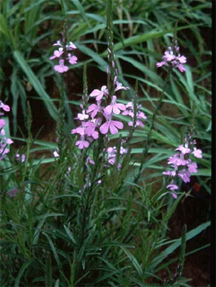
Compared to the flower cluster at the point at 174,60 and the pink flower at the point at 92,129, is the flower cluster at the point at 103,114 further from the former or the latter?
the flower cluster at the point at 174,60

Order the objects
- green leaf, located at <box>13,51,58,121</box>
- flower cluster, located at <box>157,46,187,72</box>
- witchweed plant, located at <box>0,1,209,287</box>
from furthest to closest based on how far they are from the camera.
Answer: green leaf, located at <box>13,51,58,121</box> < flower cluster, located at <box>157,46,187,72</box> < witchweed plant, located at <box>0,1,209,287</box>

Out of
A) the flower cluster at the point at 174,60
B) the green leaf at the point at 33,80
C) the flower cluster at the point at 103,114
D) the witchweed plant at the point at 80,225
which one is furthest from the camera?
the green leaf at the point at 33,80

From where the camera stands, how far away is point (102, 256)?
46.0 inches

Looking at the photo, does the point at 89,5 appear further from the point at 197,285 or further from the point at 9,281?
the point at 9,281

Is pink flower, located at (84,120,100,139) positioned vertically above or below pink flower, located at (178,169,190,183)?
above

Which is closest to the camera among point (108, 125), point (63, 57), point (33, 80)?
point (108, 125)

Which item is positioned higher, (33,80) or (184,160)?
(33,80)

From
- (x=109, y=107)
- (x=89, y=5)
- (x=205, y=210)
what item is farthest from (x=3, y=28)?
(x=109, y=107)

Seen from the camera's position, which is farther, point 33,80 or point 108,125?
point 33,80

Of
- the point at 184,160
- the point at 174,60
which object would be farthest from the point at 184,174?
the point at 174,60

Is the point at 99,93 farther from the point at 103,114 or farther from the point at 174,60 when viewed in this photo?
the point at 174,60

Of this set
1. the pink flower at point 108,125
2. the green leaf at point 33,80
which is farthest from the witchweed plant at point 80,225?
the green leaf at point 33,80

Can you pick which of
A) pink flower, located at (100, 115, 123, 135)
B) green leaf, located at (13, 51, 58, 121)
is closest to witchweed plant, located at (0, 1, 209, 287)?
pink flower, located at (100, 115, 123, 135)

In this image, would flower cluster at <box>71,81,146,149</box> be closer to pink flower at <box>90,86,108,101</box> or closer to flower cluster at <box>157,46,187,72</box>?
pink flower at <box>90,86,108,101</box>
